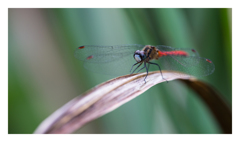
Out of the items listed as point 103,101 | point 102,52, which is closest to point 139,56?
point 102,52

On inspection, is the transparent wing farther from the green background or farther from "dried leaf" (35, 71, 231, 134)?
"dried leaf" (35, 71, 231, 134)

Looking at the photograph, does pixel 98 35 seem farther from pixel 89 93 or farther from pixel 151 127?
pixel 89 93

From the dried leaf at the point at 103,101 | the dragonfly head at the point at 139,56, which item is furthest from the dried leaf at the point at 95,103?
the dragonfly head at the point at 139,56

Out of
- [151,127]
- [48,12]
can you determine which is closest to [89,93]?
[151,127]

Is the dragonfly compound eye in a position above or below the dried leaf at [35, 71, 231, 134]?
above

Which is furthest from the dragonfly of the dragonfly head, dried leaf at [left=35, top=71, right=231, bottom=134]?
dried leaf at [left=35, top=71, right=231, bottom=134]

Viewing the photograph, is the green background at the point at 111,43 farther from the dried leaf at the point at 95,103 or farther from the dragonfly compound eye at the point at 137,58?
the dried leaf at the point at 95,103
